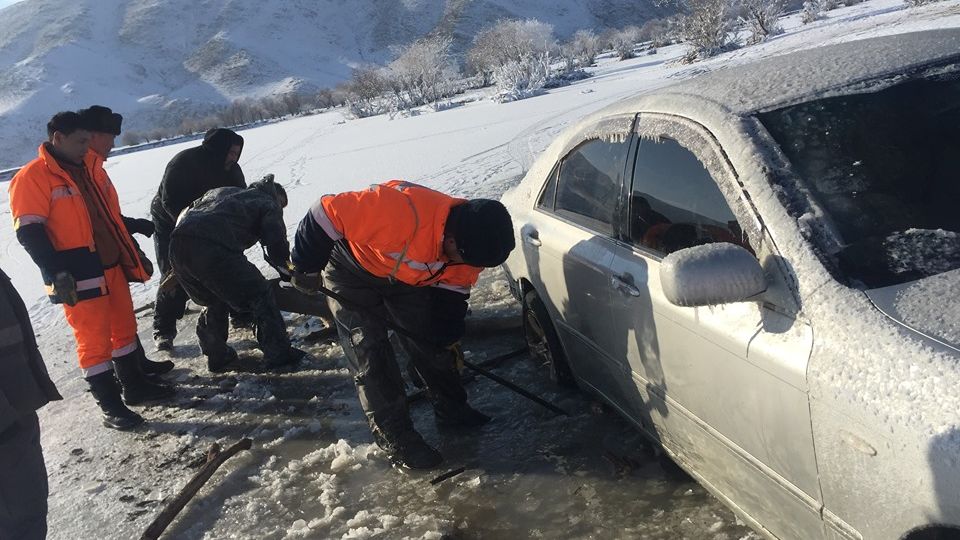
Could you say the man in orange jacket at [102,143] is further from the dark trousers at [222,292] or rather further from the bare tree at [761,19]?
the bare tree at [761,19]

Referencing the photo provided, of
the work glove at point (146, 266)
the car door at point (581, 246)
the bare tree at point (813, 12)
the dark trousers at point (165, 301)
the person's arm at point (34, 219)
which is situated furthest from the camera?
the bare tree at point (813, 12)

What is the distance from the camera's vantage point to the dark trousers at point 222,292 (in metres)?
4.44

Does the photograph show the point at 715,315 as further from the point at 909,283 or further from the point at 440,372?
the point at 440,372

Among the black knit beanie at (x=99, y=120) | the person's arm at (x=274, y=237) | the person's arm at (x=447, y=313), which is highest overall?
the black knit beanie at (x=99, y=120)

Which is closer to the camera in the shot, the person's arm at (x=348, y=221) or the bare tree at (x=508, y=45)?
the person's arm at (x=348, y=221)

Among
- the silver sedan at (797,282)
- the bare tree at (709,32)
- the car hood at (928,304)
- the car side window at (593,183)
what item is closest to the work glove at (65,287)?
the car side window at (593,183)

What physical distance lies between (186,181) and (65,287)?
145cm

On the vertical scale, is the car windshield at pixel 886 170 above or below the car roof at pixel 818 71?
below

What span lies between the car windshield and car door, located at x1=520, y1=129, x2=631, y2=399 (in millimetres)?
807

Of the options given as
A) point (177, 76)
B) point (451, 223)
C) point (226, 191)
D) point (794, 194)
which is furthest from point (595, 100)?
point (177, 76)

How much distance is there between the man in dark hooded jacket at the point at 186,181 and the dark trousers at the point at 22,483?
278 centimetres

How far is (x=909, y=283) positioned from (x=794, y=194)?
0.39 meters

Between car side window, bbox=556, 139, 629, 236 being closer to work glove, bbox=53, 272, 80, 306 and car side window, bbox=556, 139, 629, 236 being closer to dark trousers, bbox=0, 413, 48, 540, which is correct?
dark trousers, bbox=0, 413, 48, 540

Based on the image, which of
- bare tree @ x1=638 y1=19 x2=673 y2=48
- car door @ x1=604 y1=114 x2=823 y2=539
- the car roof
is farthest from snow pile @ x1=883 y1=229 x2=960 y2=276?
bare tree @ x1=638 y1=19 x2=673 y2=48
